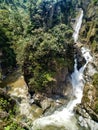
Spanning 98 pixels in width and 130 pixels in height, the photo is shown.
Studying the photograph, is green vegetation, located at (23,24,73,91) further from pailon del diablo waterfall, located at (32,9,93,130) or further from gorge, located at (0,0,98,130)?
pailon del diablo waterfall, located at (32,9,93,130)

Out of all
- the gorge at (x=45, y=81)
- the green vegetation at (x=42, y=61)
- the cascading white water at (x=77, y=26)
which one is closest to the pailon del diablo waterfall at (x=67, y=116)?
the gorge at (x=45, y=81)

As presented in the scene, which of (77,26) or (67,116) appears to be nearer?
(67,116)

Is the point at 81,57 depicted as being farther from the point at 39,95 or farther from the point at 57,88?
the point at 39,95

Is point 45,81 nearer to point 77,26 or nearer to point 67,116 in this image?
point 67,116

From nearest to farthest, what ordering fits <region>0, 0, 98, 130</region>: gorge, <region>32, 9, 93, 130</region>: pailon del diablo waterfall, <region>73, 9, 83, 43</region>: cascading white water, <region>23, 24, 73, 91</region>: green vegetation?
<region>32, 9, 93, 130</region>: pailon del diablo waterfall
<region>0, 0, 98, 130</region>: gorge
<region>23, 24, 73, 91</region>: green vegetation
<region>73, 9, 83, 43</region>: cascading white water

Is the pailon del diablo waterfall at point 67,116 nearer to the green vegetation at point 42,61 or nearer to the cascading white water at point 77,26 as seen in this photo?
the green vegetation at point 42,61

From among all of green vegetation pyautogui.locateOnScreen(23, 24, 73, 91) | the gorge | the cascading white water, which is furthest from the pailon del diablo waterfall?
the cascading white water

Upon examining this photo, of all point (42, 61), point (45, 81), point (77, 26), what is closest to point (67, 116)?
point (45, 81)

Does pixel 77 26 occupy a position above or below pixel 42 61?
above

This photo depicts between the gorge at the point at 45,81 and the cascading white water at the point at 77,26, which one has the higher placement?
the cascading white water at the point at 77,26

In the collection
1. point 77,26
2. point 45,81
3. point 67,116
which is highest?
point 77,26

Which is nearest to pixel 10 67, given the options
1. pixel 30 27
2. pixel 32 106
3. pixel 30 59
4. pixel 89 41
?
pixel 30 27
